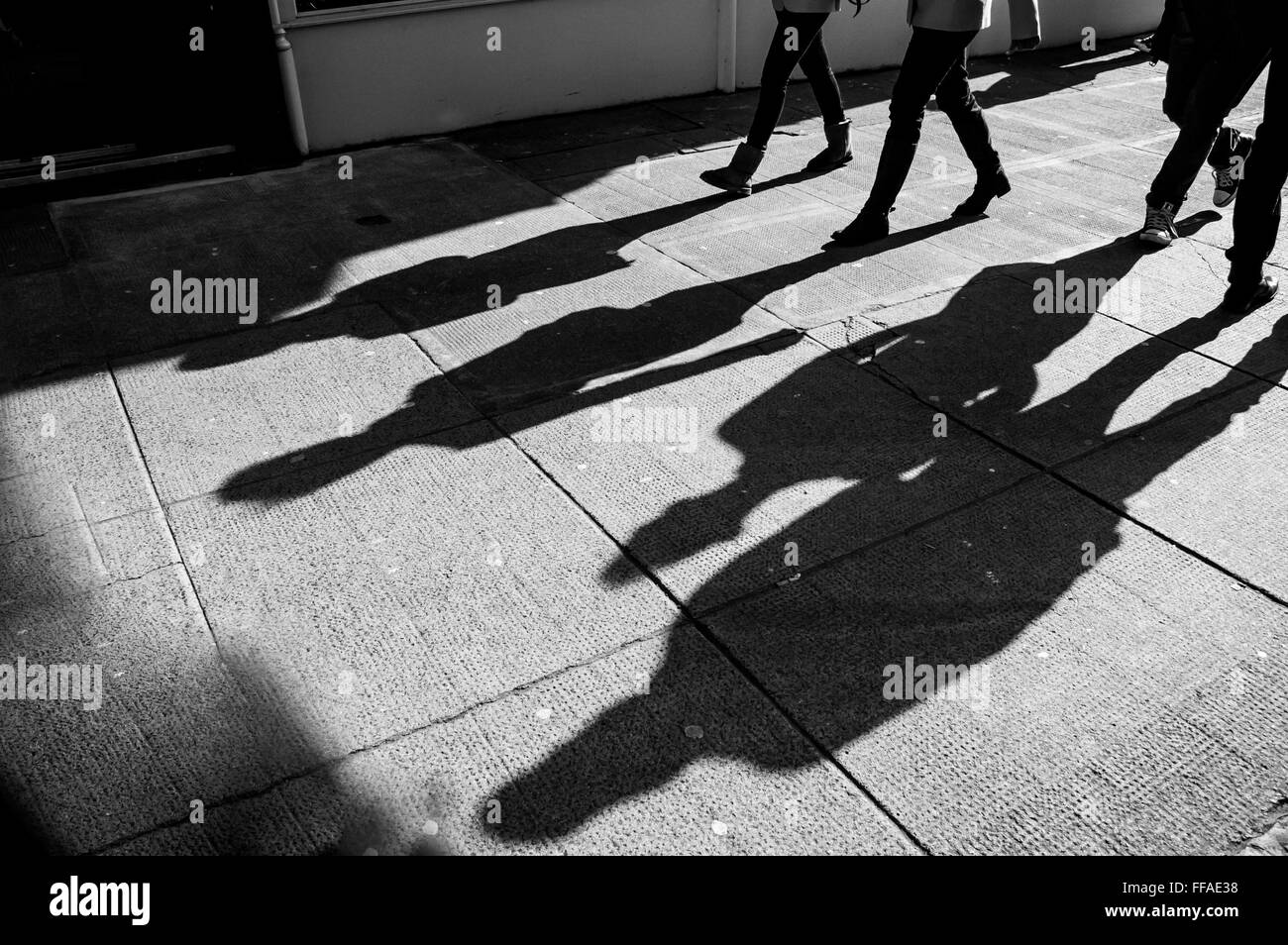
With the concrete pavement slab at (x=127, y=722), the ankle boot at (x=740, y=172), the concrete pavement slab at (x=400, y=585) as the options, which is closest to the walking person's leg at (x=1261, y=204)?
the ankle boot at (x=740, y=172)

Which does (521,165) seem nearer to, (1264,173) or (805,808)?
(1264,173)

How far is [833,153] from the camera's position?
7.74m

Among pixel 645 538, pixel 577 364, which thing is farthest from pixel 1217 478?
pixel 577 364

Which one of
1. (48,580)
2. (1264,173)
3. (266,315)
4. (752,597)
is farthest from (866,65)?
(48,580)

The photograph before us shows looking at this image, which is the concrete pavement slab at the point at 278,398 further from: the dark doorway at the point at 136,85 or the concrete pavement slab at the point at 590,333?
the dark doorway at the point at 136,85

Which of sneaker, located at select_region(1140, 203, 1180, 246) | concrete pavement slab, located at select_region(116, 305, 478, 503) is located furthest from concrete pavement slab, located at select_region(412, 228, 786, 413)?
sneaker, located at select_region(1140, 203, 1180, 246)

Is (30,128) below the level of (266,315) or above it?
above

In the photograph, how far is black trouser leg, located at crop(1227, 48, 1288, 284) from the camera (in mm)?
5066

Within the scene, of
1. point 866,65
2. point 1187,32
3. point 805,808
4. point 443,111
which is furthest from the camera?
point 866,65

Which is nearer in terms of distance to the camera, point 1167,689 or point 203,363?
point 1167,689

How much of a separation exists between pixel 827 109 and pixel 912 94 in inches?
63.3

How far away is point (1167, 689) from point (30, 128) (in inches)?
292

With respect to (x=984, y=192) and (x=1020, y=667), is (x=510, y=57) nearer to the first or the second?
(x=984, y=192)

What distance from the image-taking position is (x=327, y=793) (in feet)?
9.38
